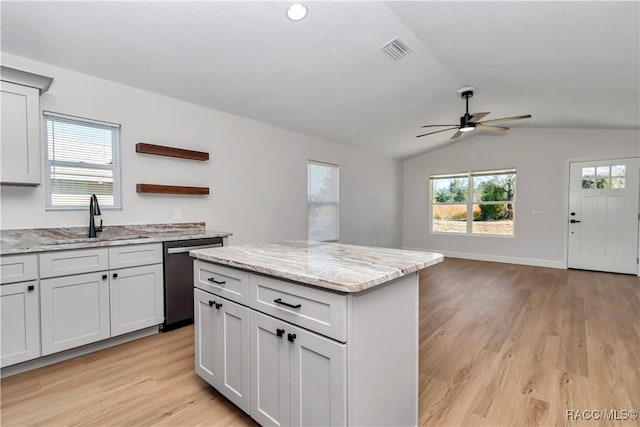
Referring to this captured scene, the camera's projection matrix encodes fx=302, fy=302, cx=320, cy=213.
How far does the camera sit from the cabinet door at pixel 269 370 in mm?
1394

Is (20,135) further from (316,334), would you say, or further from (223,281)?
(316,334)

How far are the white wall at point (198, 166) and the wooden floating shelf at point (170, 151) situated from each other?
94mm

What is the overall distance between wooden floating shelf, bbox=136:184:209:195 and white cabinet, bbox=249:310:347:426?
221cm

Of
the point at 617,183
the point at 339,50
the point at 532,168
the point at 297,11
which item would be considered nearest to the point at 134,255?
the point at 297,11

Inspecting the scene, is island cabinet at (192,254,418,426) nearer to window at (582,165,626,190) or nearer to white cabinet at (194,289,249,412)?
white cabinet at (194,289,249,412)

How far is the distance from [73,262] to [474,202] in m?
6.92

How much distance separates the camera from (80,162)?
111 inches

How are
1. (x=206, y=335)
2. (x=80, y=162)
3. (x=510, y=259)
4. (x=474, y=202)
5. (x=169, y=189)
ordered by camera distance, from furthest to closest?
(x=474, y=202)
(x=510, y=259)
(x=169, y=189)
(x=80, y=162)
(x=206, y=335)

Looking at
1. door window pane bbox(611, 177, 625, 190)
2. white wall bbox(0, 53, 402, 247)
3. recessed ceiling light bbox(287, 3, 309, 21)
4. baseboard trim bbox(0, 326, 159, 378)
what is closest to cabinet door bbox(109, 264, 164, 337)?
baseboard trim bbox(0, 326, 159, 378)

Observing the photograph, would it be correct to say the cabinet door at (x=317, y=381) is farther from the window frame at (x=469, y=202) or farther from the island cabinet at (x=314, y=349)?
the window frame at (x=469, y=202)

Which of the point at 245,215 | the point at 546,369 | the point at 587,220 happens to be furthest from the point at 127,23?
the point at 587,220

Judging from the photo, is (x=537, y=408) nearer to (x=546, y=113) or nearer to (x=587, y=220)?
(x=546, y=113)

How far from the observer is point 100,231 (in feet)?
9.14

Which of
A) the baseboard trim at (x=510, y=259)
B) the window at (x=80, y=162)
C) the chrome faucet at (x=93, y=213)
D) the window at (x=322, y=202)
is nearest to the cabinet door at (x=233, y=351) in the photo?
the chrome faucet at (x=93, y=213)
